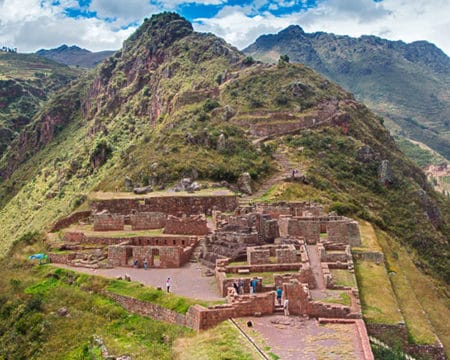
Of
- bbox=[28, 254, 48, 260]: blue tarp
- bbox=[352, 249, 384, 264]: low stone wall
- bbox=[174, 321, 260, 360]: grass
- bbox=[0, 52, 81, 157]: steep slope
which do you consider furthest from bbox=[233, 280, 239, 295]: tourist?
bbox=[0, 52, 81, 157]: steep slope

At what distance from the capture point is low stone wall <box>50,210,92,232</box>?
3728 cm

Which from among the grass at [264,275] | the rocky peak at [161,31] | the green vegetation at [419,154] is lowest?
the green vegetation at [419,154]

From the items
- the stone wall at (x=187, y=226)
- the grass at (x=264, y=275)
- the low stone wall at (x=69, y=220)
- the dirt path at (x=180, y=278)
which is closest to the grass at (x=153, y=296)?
the dirt path at (x=180, y=278)

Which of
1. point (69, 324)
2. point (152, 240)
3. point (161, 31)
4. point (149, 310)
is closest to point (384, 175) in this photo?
point (152, 240)

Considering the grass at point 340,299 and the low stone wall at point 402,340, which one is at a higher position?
the grass at point 340,299

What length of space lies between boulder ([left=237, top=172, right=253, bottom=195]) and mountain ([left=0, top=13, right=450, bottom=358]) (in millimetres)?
426

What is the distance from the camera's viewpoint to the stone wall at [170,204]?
39.3 m

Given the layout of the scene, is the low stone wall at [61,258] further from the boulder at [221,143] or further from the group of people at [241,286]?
the boulder at [221,143]

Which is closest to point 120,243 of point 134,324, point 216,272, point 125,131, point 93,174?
point 216,272

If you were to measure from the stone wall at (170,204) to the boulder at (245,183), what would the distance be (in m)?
8.27

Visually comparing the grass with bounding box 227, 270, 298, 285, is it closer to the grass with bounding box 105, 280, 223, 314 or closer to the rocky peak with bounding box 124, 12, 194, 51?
the grass with bounding box 105, 280, 223, 314

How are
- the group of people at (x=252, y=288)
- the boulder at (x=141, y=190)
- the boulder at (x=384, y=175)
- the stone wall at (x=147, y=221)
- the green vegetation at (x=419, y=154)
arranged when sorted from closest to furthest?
the group of people at (x=252, y=288) → the stone wall at (x=147, y=221) → the boulder at (x=141, y=190) → the boulder at (x=384, y=175) → the green vegetation at (x=419, y=154)

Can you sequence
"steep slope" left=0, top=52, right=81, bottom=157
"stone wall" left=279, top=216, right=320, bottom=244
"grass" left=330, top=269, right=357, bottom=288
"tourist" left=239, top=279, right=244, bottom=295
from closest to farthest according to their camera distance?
"tourist" left=239, top=279, right=244, bottom=295, "grass" left=330, top=269, right=357, bottom=288, "stone wall" left=279, top=216, right=320, bottom=244, "steep slope" left=0, top=52, right=81, bottom=157

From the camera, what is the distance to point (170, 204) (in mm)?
39469
